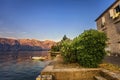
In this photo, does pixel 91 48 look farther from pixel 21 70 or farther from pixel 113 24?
pixel 21 70

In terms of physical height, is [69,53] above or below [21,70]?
above

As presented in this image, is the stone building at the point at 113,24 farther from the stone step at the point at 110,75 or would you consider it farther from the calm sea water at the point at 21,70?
the stone step at the point at 110,75

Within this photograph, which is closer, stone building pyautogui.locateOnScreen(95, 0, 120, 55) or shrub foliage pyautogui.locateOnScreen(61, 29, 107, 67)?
shrub foliage pyautogui.locateOnScreen(61, 29, 107, 67)

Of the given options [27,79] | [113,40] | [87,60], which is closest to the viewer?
[87,60]

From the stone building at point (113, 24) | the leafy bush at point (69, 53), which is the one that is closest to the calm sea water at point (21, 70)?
the leafy bush at point (69, 53)

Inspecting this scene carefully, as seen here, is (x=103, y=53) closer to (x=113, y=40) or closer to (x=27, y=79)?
(x=27, y=79)

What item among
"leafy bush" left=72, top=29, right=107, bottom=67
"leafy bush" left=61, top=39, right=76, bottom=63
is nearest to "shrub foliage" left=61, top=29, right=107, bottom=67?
"leafy bush" left=72, top=29, right=107, bottom=67

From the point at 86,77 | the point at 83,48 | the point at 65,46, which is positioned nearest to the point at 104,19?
the point at 65,46

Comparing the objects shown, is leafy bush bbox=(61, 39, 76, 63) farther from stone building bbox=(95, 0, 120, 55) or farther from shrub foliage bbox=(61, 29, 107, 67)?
stone building bbox=(95, 0, 120, 55)

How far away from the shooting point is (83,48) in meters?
10.8

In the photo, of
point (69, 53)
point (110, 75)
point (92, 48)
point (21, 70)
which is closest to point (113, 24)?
point (69, 53)

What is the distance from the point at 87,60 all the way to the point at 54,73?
10.5ft

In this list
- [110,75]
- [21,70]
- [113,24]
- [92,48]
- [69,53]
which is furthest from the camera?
[21,70]

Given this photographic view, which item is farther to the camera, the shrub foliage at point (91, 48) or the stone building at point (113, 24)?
the stone building at point (113, 24)
